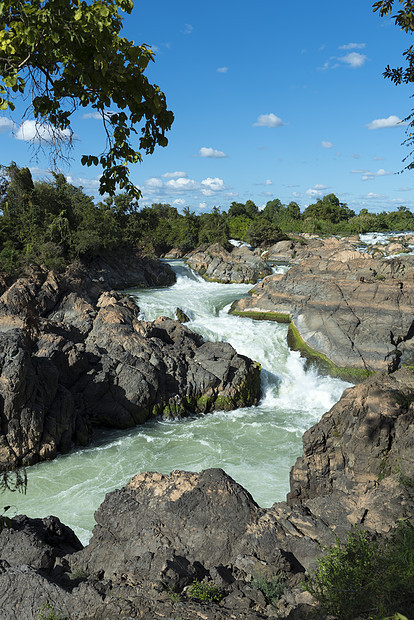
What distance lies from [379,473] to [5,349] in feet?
30.2

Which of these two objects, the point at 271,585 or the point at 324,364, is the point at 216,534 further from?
the point at 324,364

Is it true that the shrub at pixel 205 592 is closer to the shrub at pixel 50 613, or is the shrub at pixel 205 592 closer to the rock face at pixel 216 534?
the rock face at pixel 216 534

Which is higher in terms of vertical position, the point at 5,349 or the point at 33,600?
the point at 5,349

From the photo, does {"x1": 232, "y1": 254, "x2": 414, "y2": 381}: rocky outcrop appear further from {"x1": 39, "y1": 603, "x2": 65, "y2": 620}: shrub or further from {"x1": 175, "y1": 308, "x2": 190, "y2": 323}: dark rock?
{"x1": 39, "y1": 603, "x2": 65, "y2": 620}: shrub

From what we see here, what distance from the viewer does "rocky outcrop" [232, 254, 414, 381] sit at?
18.6m

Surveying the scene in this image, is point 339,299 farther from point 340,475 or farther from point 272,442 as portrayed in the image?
point 340,475

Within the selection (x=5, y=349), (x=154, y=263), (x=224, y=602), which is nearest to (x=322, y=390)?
(x=5, y=349)

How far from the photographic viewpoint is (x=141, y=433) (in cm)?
1416

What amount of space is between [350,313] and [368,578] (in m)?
16.5

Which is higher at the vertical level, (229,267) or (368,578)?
(229,267)

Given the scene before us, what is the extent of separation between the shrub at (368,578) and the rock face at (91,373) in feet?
28.8

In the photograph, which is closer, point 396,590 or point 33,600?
point 396,590

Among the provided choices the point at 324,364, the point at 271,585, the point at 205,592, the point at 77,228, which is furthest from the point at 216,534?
the point at 77,228

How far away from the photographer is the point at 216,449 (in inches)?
521
